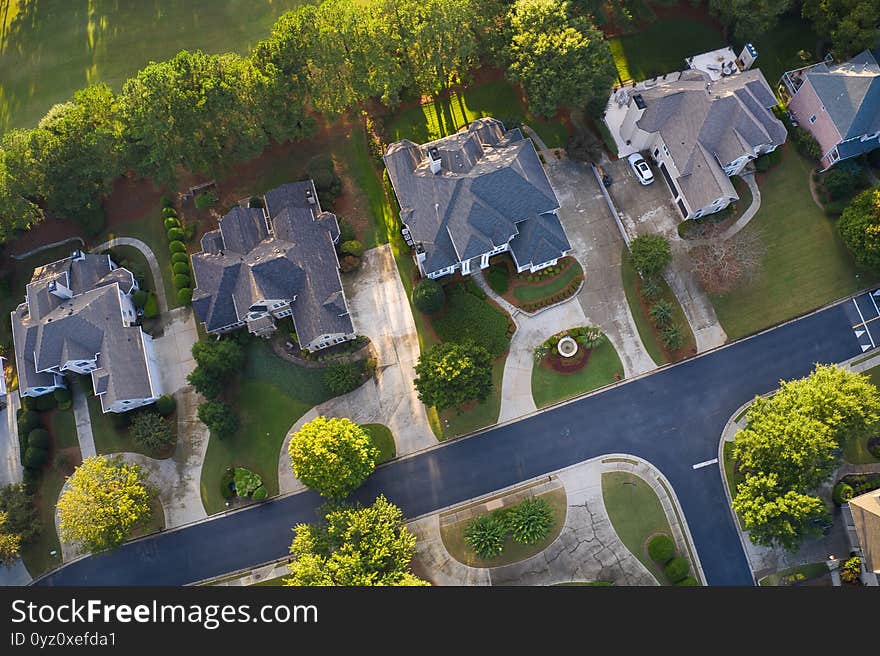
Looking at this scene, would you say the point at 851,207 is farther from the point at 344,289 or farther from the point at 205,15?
the point at 205,15

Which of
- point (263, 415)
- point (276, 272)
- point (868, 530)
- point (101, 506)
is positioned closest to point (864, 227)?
point (868, 530)

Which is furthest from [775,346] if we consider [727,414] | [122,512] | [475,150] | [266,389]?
[122,512]

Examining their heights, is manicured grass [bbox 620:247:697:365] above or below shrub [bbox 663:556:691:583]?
above

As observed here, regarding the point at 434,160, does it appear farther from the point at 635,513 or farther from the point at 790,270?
the point at 635,513

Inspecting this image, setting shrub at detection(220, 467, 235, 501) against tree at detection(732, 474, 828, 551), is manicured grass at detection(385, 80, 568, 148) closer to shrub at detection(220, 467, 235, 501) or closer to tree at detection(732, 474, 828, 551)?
shrub at detection(220, 467, 235, 501)

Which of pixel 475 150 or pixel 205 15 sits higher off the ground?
pixel 205 15

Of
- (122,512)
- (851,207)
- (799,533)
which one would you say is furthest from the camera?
(851,207)

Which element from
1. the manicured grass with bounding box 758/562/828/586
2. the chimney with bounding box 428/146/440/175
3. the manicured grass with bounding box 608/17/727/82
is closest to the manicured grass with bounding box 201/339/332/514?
the chimney with bounding box 428/146/440/175
